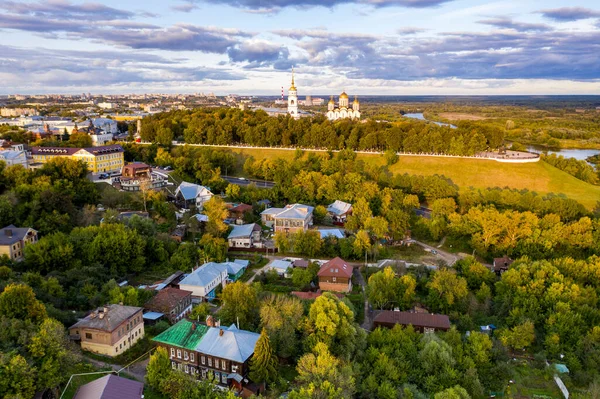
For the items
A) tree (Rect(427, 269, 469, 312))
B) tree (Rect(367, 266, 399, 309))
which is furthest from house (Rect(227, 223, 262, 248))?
tree (Rect(427, 269, 469, 312))

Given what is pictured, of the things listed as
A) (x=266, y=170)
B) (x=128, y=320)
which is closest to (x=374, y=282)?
(x=128, y=320)

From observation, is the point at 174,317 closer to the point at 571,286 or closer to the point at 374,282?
the point at 374,282

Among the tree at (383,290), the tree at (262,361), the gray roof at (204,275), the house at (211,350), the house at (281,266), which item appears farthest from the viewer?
the house at (281,266)

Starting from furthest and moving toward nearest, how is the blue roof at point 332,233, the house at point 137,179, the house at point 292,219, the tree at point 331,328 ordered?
1. the house at point 137,179
2. the house at point 292,219
3. the blue roof at point 332,233
4. the tree at point 331,328

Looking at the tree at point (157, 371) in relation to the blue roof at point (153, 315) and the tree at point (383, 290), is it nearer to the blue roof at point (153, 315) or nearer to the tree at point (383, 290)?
the blue roof at point (153, 315)

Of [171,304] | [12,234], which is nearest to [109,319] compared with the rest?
[171,304]

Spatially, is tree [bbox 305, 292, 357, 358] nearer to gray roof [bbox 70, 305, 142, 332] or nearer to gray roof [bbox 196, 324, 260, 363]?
gray roof [bbox 196, 324, 260, 363]

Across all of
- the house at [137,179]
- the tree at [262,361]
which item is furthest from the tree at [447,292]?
the house at [137,179]
